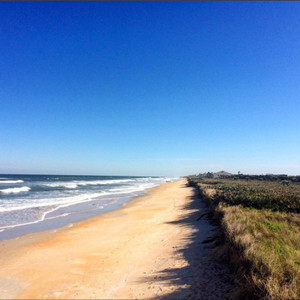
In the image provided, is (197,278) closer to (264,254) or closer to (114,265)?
(264,254)

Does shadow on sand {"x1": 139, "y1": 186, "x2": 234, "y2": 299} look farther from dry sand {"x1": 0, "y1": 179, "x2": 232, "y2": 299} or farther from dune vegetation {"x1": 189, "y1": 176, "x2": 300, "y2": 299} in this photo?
dune vegetation {"x1": 189, "y1": 176, "x2": 300, "y2": 299}

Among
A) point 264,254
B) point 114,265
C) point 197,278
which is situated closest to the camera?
point 264,254

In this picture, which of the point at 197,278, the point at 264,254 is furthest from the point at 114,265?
the point at 264,254

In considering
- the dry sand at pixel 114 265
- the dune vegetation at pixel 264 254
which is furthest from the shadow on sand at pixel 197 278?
the dune vegetation at pixel 264 254

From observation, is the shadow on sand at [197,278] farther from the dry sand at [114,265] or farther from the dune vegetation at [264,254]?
the dune vegetation at [264,254]

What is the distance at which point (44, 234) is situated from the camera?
10977 millimetres

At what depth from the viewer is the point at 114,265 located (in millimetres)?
6910

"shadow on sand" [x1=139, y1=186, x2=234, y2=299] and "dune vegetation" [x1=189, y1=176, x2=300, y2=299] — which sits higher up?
"dune vegetation" [x1=189, y1=176, x2=300, y2=299]

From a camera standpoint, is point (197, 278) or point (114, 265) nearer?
point (197, 278)

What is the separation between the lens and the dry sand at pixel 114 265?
210 inches

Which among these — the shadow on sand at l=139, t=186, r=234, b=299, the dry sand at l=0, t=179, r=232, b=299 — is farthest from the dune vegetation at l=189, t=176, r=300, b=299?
the dry sand at l=0, t=179, r=232, b=299

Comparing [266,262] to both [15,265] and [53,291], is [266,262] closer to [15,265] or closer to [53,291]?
[53,291]

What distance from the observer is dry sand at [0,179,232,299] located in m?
5.34

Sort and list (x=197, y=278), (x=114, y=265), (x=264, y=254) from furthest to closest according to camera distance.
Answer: (x=114, y=265) < (x=197, y=278) < (x=264, y=254)
